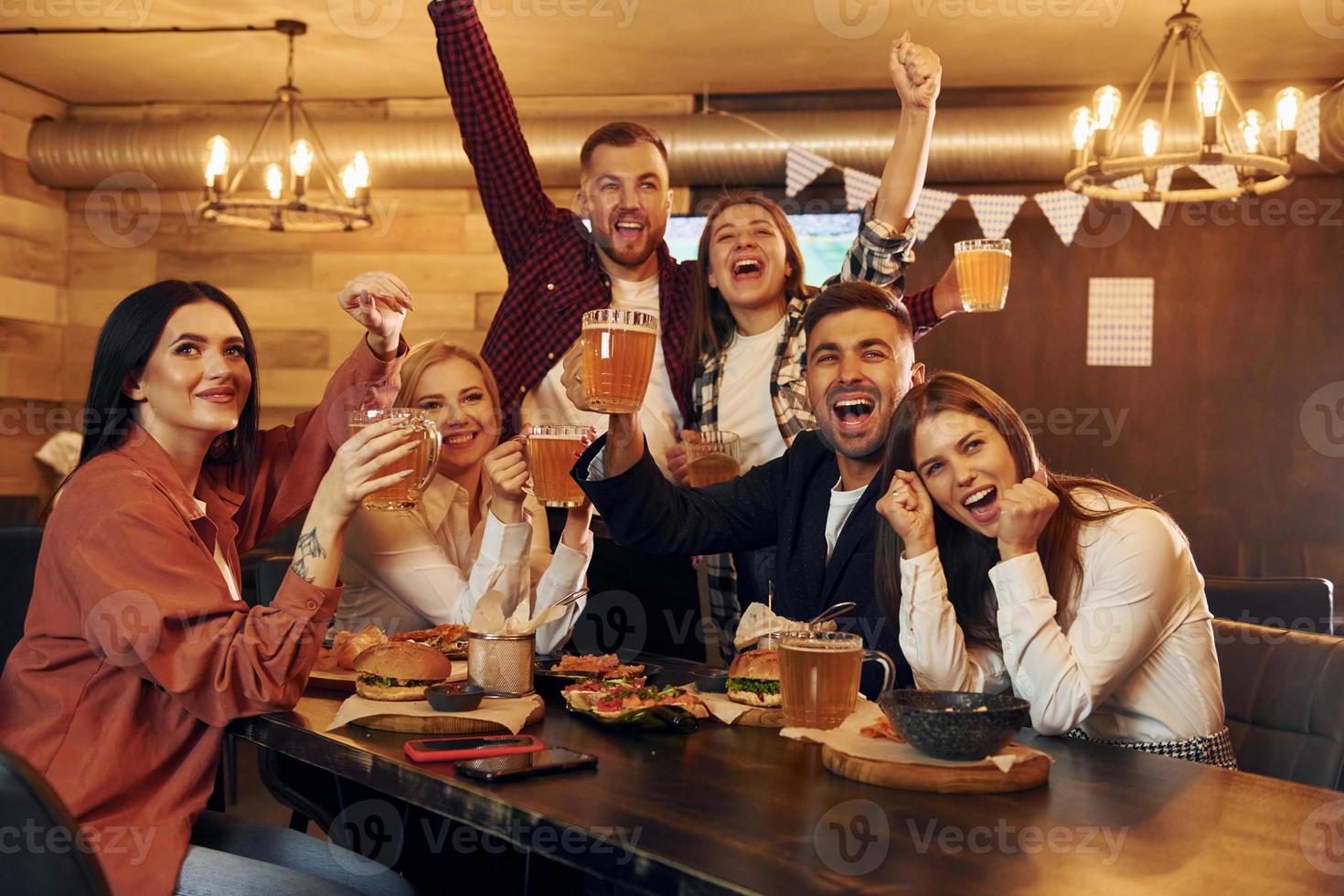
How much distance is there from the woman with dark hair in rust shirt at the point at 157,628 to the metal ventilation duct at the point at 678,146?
15.1 ft

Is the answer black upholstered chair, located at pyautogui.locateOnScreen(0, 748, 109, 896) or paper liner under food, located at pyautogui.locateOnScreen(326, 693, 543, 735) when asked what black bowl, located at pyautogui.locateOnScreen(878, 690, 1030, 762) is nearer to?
paper liner under food, located at pyautogui.locateOnScreen(326, 693, 543, 735)

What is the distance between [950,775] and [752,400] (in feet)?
5.90

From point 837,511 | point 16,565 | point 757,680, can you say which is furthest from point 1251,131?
point 16,565

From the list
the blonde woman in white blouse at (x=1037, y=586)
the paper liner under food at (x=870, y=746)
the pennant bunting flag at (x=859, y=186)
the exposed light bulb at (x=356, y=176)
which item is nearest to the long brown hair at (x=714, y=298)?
the blonde woman in white blouse at (x=1037, y=586)

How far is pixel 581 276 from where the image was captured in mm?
3303

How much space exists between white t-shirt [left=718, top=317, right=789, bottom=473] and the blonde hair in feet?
2.04

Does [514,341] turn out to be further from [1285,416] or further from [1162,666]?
[1285,416]

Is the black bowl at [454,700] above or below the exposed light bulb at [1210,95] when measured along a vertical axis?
below

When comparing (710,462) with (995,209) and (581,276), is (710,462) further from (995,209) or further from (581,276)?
(995,209)

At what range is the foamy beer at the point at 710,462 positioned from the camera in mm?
2850

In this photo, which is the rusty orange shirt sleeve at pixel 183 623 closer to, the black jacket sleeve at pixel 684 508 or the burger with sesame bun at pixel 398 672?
the burger with sesame bun at pixel 398 672

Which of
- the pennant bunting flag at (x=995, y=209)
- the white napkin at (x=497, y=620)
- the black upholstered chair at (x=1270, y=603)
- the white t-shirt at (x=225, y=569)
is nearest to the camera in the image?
the white napkin at (x=497, y=620)

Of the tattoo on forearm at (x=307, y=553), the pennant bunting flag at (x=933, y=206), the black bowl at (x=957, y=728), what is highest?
the pennant bunting flag at (x=933, y=206)

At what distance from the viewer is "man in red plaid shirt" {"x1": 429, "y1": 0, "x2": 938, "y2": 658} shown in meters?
3.18
